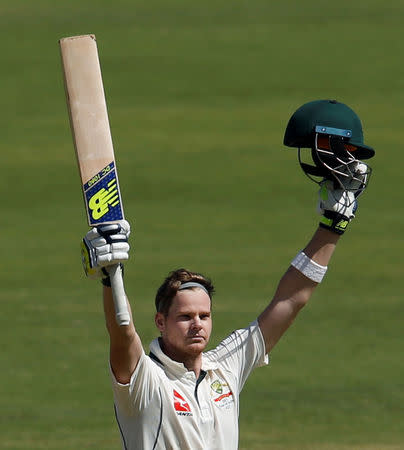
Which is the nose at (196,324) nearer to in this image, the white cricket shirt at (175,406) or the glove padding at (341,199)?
the white cricket shirt at (175,406)

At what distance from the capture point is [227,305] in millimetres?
13164

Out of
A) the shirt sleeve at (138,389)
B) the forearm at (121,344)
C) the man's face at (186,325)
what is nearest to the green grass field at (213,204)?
the man's face at (186,325)

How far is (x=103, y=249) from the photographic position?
450 cm

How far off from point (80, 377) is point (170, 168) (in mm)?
9456

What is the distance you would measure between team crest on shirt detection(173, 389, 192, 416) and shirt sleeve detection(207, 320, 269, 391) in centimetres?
34

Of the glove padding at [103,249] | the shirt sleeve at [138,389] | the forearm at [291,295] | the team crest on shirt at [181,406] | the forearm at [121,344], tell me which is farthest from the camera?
the forearm at [291,295]

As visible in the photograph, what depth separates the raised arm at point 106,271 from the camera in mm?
4500

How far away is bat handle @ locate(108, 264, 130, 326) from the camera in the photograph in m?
4.55

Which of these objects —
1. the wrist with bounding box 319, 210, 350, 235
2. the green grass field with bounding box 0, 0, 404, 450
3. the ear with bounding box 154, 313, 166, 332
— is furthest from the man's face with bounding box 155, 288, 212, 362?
the green grass field with bounding box 0, 0, 404, 450

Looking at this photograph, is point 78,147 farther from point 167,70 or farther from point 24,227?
point 167,70

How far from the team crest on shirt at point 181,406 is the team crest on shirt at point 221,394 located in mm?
150

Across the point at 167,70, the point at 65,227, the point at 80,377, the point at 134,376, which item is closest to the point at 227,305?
the point at 80,377

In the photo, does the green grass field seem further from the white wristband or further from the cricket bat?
the cricket bat

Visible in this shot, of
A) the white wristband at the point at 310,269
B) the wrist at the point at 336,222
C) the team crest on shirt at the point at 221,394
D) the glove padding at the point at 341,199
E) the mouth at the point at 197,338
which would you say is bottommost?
the team crest on shirt at the point at 221,394
